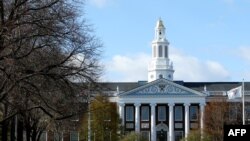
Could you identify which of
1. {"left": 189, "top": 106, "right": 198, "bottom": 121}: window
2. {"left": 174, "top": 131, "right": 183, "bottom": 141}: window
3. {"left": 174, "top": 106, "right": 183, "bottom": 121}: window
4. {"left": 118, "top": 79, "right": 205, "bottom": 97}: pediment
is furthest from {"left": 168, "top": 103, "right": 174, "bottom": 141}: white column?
{"left": 189, "top": 106, "right": 198, "bottom": 121}: window

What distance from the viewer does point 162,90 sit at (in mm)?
138125

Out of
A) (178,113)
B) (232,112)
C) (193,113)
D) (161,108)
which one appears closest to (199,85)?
(193,113)

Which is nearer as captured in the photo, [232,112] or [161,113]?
[232,112]

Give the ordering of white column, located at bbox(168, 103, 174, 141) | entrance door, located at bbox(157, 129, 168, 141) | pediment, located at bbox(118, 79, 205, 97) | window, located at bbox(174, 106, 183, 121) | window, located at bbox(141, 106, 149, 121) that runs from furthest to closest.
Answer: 1. window, located at bbox(141, 106, 149, 121)
2. window, located at bbox(174, 106, 183, 121)
3. entrance door, located at bbox(157, 129, 168, 141)
4. pediment, located at bbox(118, 79, 205, 97)
5. white column, located at bbox(168, 103, 174, 141)

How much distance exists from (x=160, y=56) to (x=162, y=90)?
1102 centimetres

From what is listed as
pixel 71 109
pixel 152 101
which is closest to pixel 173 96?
pixel 152 101

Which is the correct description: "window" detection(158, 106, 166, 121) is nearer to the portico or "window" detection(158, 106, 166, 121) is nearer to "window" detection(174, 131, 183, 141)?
the portico

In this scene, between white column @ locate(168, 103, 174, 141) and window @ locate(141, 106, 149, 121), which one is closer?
white column @ locate(168, 103, 174, 141)

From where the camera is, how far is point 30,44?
30500 mm

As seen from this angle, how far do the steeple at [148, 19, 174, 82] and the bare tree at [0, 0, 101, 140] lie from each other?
112 metres

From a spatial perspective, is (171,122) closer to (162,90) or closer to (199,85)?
(162,90)

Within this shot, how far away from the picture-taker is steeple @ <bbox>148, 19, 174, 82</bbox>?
145875 mm

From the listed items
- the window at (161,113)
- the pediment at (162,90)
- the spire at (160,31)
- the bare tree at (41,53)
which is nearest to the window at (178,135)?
the window at (161,113)

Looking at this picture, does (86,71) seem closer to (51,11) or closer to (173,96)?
(51,11)
